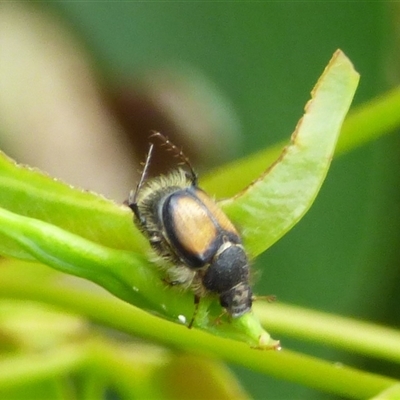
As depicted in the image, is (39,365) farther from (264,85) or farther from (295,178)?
(264,85)

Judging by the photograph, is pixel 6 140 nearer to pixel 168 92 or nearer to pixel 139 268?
pixel 168 92

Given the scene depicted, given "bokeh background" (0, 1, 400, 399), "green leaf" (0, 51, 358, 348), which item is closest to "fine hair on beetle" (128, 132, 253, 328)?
"green leaf" (0, 51, 358, 348)

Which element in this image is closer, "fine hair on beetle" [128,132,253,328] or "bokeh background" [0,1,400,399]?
"fine hair on beetle" [128,132,253,328]

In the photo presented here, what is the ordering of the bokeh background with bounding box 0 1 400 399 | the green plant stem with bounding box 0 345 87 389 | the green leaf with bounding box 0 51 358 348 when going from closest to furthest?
the green leaf with bounding box 0 51 358 348
the green plant stem with bounding box 0 345 87 389
the bokeh background with bounding box 0 1 400 399

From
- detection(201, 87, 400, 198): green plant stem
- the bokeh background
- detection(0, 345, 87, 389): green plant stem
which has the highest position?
the bokeh background

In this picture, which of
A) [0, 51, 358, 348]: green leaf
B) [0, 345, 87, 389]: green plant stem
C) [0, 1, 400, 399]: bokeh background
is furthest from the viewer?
[0, 1, 400, 399]: bokeh background

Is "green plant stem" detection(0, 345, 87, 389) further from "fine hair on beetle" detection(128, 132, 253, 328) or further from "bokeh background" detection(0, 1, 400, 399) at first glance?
"bokeh background" detection(0, 1, 400, 399)

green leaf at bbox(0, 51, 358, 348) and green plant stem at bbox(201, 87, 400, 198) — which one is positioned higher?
green plant stem at bbox(201, 87, 400, 198)
